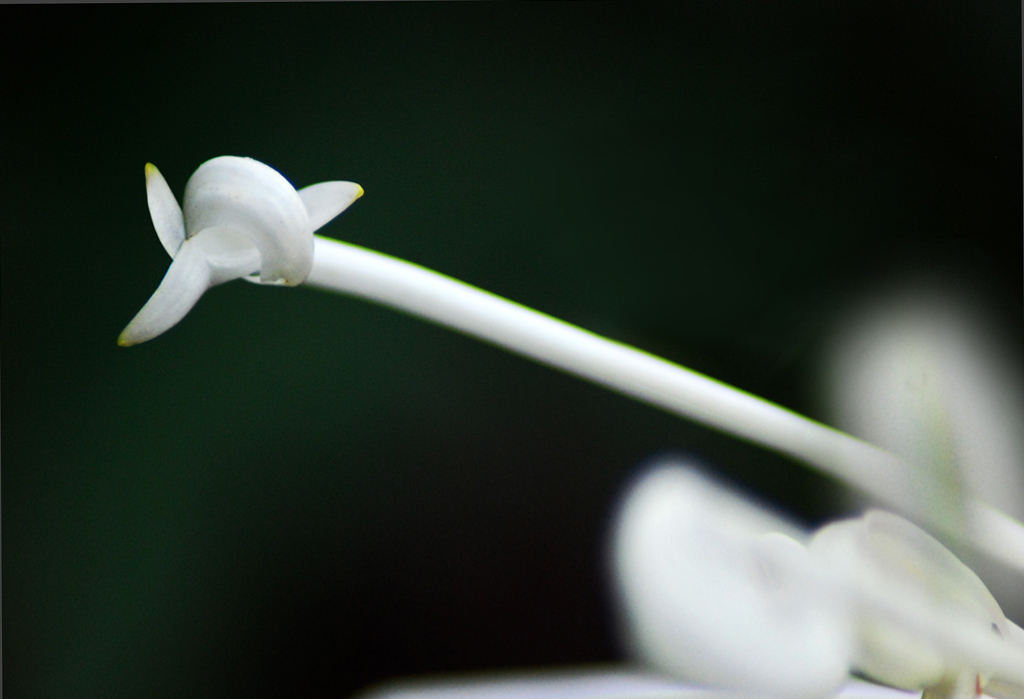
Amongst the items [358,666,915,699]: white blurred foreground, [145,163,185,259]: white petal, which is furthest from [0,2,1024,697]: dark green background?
[145,163,185,259]: white petal

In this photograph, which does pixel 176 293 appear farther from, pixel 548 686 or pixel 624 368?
pixel 548 686

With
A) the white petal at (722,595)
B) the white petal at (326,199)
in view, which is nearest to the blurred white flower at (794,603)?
the white petal at (722,595)

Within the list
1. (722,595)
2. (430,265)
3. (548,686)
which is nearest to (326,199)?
(430,265)

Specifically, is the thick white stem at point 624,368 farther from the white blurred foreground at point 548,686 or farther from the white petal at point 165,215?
the white blurred foreground at point 548,686

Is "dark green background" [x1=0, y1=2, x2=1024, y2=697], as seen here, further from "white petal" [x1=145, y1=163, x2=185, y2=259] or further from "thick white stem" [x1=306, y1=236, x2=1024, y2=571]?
"white petal" [x1=145, y1=163, x2=185, y2=259]

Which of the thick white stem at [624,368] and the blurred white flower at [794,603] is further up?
the thick white stem at [624,368]

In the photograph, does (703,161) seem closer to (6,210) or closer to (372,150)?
(372,150)

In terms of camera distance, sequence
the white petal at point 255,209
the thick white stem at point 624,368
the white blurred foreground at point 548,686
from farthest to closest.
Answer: the white blurred foreground at point 548,686
the thick white stem at point 624,368
the white petal at point 255,209
